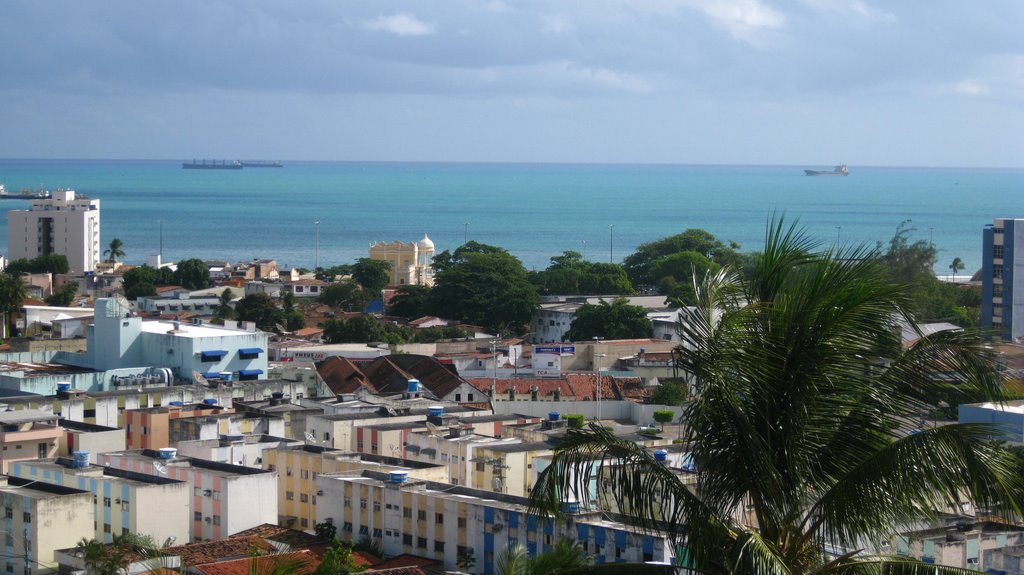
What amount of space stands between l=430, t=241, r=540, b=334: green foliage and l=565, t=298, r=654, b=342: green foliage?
3920 millimetres

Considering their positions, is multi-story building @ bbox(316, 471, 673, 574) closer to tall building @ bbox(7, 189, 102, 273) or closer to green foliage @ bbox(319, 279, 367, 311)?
green foliage @ bbox(319, 279, 367, 311)

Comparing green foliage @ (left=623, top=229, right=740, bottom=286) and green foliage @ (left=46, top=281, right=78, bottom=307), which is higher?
green foliage @ (left=623, top=229, right=740, bottom=286)

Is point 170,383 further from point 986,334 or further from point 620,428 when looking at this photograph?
point 986,334

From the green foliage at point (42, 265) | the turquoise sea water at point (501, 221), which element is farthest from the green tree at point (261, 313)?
the turquoise sea water at point (501, 221)

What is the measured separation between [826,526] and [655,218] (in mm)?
146462

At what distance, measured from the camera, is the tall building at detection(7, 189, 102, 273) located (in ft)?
246

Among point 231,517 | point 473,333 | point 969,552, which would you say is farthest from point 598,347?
point 969,552

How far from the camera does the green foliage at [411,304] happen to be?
53.2m

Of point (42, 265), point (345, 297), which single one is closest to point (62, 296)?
point (345, 297)

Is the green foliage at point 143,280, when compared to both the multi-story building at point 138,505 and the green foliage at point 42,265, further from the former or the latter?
the multi-story building at point 138,505

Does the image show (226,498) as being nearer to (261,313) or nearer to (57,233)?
(261,313)

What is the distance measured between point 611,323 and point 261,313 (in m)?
11.6

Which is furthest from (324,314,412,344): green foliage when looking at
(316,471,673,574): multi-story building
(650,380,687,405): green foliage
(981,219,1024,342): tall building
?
(316,471,673,574): multi-story building

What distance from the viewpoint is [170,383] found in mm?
31172
